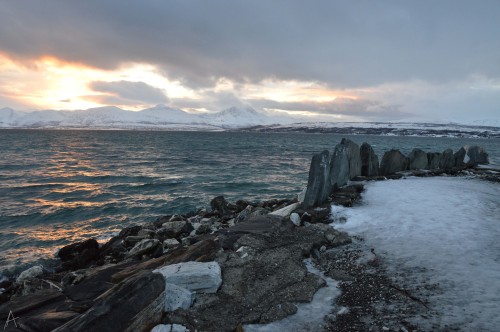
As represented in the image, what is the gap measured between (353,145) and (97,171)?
2965cm

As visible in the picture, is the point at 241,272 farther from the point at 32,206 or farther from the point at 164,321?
the point at 32,206

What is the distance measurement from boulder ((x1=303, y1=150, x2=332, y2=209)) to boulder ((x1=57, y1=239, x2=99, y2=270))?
8490 millimetres

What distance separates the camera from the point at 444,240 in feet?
30.0

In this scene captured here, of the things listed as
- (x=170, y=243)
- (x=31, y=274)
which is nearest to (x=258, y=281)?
(x=170, y=243)

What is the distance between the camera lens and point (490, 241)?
8.97m

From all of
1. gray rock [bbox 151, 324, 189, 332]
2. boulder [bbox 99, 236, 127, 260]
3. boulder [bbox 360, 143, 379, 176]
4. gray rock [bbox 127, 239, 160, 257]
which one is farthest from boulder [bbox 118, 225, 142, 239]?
boulder [bbox 360, 143, 379, 176]

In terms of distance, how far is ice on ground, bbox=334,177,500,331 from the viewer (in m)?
5.96

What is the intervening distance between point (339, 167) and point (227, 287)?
11.4m

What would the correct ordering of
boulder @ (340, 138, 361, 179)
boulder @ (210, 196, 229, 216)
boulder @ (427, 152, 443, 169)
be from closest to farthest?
boulder @ (210, 196, 229, 216), boulder @ (340, 138, 361, 179), boulder @ (427, 152, 443, 169)

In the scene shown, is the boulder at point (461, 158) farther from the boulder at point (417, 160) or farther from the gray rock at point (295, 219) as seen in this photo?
the gray rock at point (295, 219)

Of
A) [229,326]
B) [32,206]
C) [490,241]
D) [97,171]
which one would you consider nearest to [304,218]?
[490,241]

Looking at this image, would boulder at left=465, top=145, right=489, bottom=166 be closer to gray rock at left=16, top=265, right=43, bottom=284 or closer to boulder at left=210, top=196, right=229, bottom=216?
boulder at left=210, top=196, right=229, bottom=216

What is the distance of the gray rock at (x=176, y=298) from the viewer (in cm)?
596

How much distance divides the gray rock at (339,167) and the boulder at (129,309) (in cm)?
1093
